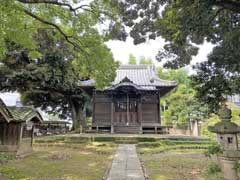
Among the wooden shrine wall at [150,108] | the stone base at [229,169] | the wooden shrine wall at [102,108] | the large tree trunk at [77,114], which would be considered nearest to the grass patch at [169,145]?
the stone base at [229,169]

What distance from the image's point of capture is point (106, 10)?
416 inches

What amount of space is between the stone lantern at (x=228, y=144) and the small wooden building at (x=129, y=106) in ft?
45.8

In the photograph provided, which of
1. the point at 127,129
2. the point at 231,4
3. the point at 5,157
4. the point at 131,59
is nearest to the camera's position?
the point at 231,4

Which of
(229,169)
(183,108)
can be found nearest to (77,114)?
(183,108)

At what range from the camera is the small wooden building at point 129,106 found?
1942 cm

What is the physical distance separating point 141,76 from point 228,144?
18.3 meters

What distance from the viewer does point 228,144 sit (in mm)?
5176

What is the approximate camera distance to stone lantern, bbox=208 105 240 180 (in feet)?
16.4

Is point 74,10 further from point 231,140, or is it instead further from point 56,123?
point 56,123

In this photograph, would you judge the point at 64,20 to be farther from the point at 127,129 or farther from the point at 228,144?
the point at 127,129

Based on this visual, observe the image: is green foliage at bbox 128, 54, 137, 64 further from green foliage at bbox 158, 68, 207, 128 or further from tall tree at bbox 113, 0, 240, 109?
tall tree at bbox 113, 0, 240, 109

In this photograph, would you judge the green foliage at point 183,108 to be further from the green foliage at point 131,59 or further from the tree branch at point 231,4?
the tree branch at point 231,4

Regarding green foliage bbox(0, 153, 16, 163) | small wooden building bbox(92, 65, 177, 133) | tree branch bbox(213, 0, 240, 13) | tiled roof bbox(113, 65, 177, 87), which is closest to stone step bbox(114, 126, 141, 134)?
small wooden building bbox(92, 65, 177, 133)

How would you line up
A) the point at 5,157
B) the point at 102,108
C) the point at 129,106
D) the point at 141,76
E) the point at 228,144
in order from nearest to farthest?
the point at 228,144 → the point at 5,157 → the point at 102,108 → the point at 129,106 → the point at 141,76
